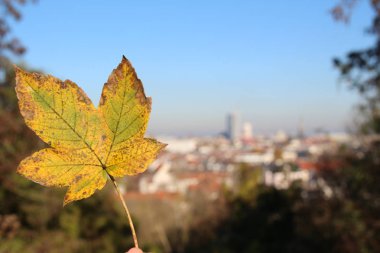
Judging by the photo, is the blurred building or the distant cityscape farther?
the blurred building

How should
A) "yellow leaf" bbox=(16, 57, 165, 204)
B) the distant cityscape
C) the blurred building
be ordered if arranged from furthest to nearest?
the blurred building
the distant cityscape
"yellow leaf" bbox=(16, 57, 165, 204)

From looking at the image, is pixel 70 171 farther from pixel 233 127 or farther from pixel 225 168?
pixel 233 127

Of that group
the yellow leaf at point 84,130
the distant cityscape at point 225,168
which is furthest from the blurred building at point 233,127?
the yellow leaf at point 84,130

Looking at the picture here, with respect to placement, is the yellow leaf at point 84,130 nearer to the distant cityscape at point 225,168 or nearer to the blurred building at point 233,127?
the distant cityscape at point 225,168

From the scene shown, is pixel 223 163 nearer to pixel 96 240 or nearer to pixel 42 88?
pixel 96 240

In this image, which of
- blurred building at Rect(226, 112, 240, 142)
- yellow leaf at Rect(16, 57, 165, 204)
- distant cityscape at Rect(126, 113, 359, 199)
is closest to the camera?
yellow leaf at Rect(16, 57, 165, 204)

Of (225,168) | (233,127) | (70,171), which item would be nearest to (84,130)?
(70,171)

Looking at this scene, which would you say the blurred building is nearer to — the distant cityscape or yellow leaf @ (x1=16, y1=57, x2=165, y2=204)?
the distant cityscape

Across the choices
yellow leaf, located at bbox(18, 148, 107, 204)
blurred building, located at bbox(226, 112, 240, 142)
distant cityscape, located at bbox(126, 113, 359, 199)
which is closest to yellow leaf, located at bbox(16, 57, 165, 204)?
yellow leaf, located at bbox(18, 148, 107, 204)

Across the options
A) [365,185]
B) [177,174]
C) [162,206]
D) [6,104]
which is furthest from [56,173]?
[177,174]
